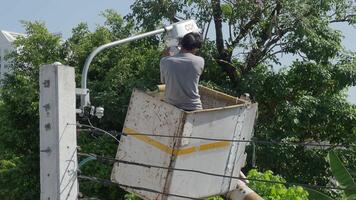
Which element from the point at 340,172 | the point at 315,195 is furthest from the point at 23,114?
the point at 340,172

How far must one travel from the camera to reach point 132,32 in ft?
42.4

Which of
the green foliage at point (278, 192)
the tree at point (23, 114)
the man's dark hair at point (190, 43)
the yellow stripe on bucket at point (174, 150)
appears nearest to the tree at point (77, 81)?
the tree at point (23, 114)

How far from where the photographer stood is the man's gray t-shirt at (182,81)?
14.6ft

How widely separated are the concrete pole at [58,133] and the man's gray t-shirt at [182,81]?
86 cm

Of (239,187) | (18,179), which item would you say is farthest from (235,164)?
(18,179)

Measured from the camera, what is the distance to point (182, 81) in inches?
176

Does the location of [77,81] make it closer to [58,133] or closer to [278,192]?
[278,192]

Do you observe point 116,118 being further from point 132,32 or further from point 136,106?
point 136,106

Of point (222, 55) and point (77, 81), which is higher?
point (222, 55)

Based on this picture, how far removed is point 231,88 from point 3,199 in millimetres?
5262

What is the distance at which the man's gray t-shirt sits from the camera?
4.45 meters

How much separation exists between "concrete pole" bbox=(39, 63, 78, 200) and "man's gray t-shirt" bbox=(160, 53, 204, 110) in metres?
0.86

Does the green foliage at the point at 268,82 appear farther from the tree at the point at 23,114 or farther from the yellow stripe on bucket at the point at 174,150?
the yellow stripe on bucket at the point at 174,150

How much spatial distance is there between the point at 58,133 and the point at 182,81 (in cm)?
107
